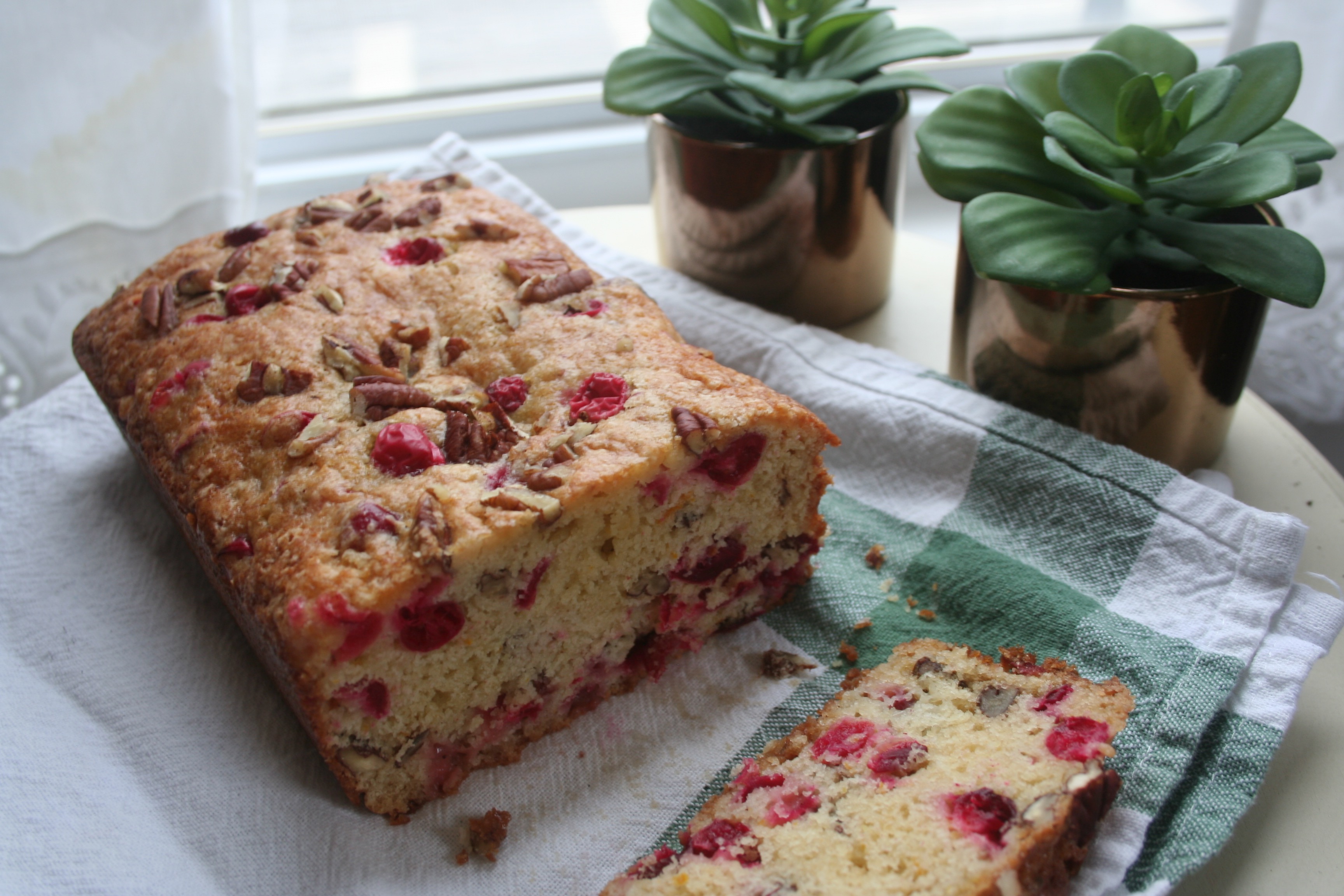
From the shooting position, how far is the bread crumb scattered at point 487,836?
1712mm

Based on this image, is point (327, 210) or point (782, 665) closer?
point (782, 665)

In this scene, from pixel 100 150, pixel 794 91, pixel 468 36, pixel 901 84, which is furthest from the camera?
pixel 468 36

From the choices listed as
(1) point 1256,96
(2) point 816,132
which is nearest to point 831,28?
(2) point 816,132

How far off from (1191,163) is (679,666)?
4.24 ft

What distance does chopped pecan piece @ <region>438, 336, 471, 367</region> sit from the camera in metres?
2.00

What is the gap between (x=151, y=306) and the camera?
214 cm

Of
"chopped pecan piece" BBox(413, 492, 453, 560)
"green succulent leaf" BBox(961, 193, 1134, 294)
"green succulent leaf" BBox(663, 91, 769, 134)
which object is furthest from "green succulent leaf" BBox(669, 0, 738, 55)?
"chopped pecan piece" BBox(413, 492, 453, 560)

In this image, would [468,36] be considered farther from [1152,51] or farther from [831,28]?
[1152,51]

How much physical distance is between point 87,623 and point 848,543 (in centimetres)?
146

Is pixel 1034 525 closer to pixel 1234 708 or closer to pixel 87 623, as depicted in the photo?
pixel 1234 708

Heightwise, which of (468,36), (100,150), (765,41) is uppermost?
(765,41)

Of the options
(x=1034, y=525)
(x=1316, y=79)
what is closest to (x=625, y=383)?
(x=1034, y=525)

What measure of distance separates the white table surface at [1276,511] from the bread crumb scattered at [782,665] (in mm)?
688

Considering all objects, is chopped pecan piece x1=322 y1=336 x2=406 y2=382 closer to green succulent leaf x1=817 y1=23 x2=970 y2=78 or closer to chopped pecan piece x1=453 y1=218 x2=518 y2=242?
chopped pecan piece x1=453 y1=218 x2=518 y2=242
